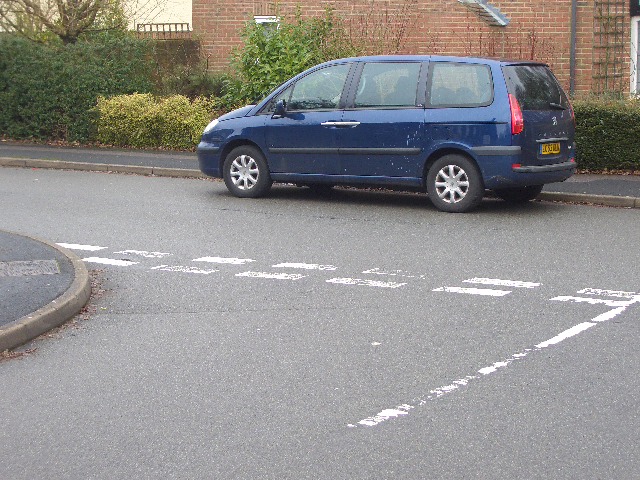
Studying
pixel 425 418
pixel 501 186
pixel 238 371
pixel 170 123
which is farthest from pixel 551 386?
pixel 170 123

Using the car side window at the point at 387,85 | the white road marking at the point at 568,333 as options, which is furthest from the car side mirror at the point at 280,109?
the white road marking at the point at 568,333

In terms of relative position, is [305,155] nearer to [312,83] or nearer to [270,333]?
[312,83]

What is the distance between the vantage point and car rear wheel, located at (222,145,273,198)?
14711mm

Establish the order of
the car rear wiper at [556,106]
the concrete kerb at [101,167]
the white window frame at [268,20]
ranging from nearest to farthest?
the car rear wiper at [556,106], the concrete kerb at [101,167], the white window frame at [268,20]

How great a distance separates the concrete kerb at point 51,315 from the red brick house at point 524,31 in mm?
13514

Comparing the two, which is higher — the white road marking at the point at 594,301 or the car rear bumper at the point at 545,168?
the car rear bumper at the point at 545,168

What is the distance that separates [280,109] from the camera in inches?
563

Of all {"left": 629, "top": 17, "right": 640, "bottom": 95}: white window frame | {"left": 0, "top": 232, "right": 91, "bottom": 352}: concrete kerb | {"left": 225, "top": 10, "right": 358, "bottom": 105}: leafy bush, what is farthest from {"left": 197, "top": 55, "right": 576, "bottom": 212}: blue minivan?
{"left": 629, "top": 17, "right": 640, "bottom": 95}: white window frame

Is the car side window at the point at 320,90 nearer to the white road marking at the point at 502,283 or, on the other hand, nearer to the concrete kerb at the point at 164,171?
the concrete kerb at the point at 164,171

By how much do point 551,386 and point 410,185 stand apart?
7401mm

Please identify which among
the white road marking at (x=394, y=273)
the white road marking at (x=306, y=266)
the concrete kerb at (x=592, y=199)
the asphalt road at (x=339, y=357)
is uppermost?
the concrete kerb at (x=592, y=199)

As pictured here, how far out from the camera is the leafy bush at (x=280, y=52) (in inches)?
810

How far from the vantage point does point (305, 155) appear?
14.3 metres

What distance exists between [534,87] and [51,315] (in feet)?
23.9
